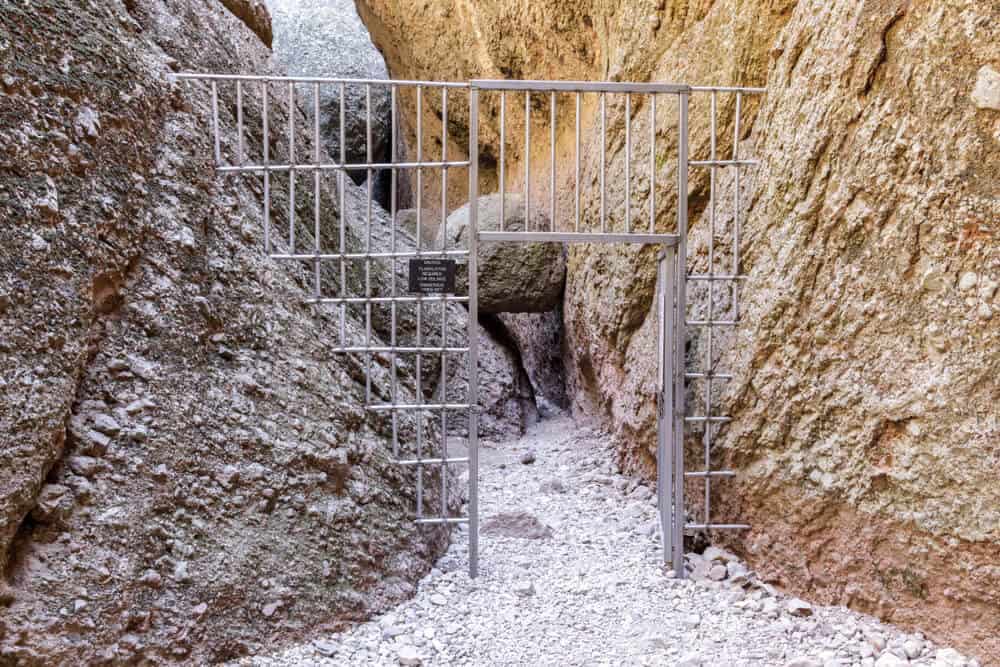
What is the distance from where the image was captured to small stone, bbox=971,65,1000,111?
318 cm

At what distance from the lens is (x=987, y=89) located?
3.20 meters

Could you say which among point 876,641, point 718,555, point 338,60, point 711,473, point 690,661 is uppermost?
point 338,60

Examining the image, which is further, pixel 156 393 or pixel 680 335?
pixel 680 335

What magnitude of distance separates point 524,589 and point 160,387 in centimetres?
226

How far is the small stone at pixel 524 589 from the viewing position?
4168 mm

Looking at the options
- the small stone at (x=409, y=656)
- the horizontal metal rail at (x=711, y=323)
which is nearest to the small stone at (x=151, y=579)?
the small stone at (x=409, y=656)

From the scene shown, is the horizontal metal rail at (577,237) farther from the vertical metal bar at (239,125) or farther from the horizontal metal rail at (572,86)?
the vertical metal bar at (239,125)

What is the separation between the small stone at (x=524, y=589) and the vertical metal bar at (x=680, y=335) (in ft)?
2.86

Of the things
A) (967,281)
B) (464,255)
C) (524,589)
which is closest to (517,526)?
(524,589)

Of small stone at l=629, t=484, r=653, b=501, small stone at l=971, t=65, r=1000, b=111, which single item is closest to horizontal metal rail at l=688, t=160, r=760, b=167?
small stone at l=971, t=65, r=1000, b=111

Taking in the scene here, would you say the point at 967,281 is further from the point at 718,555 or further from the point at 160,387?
the point at 160,387

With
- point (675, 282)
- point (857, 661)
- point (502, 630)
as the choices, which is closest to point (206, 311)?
point (502, 630)

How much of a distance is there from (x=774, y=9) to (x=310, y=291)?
3447 millimetres

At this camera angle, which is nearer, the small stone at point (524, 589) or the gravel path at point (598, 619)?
the gravel path at point (598, 619)
